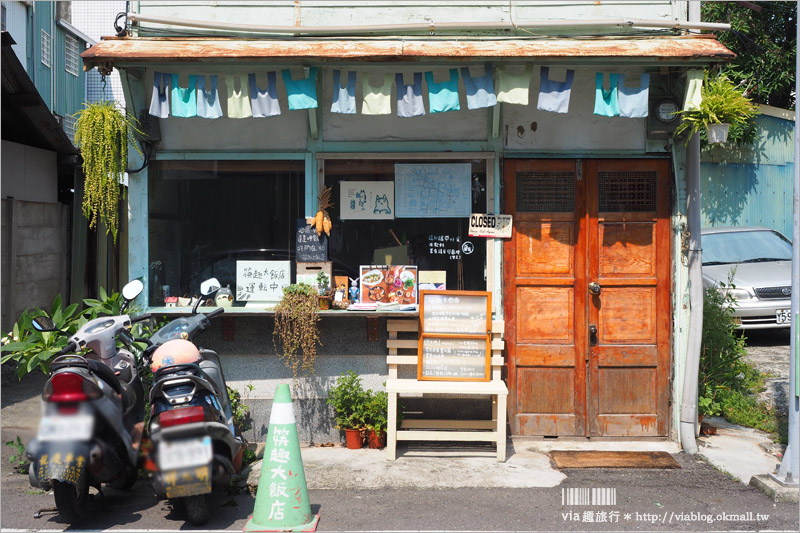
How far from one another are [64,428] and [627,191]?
227 inches

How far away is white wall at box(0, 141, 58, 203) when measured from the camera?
1002 cm

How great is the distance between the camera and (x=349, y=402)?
7188mm

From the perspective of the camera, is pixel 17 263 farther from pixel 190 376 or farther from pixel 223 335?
pixel 190 376

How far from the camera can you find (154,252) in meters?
7.54

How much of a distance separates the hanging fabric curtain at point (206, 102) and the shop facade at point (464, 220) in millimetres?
493

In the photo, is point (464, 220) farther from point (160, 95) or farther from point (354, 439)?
point (160, 95)

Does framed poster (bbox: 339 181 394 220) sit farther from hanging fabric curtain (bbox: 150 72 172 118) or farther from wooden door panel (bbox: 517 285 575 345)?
hanging fabric curtain (bbox: 150 72 172 118)

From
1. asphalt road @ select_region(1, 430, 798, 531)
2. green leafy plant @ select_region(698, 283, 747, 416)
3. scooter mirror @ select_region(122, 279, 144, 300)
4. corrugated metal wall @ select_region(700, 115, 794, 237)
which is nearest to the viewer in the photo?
asphalt road @ select_region(1, 430, 798, 531)

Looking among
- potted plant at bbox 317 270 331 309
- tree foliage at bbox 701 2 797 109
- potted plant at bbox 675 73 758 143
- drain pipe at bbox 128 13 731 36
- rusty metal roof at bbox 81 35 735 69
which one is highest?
tree foliage at bbox 701 2 797 109

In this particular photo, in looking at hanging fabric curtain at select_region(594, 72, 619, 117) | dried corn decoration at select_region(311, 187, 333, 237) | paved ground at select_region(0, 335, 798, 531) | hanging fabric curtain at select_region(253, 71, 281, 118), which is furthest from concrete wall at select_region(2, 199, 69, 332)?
hanging fabric curtain at select_region(594, 72, 619, 117)

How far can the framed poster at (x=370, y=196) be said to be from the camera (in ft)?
24.6

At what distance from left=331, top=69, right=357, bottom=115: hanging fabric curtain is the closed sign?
1.73m

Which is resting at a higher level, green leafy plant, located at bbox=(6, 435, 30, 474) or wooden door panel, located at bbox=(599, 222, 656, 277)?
wooden door panel, located at bbox=(599, 222, 656, 277)

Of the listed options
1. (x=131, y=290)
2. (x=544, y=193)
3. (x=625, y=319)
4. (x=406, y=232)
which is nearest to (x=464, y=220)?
(x=406, y=232)
